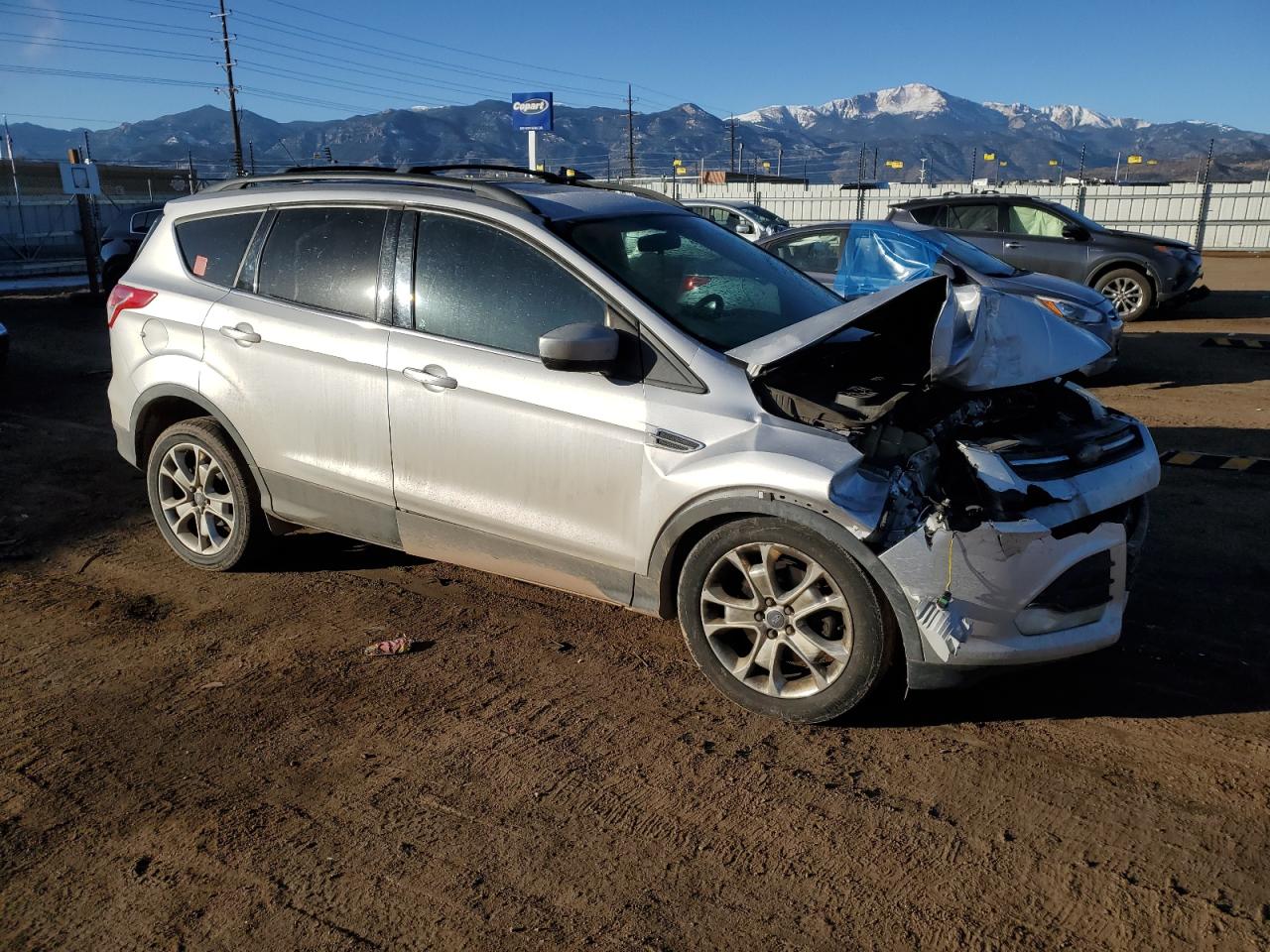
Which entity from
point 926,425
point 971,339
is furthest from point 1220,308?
point 926,425

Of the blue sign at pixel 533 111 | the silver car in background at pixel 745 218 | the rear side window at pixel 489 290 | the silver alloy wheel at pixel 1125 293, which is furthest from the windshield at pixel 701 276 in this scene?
the blue sign at pixel 533 111

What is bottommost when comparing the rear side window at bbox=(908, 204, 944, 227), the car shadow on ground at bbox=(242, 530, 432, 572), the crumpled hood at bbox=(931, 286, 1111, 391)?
the car shadow on ground at bbox=(242, 530, 432, 572)

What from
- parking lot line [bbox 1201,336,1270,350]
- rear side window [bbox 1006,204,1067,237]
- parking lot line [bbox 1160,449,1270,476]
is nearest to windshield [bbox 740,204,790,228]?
rear side window [bbox 1006,204,1067,237]

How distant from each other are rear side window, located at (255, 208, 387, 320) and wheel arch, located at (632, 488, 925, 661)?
5.67ft

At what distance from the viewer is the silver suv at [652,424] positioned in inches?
132

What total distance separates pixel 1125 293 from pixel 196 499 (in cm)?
1267

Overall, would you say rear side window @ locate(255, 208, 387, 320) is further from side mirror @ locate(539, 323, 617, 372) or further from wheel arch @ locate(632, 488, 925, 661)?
wheel arch @ locate(632, 488, 925, 661)

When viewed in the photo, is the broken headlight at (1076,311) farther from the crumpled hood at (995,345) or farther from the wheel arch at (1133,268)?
the crumpled hood at (995,345)

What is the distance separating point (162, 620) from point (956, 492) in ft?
11.5

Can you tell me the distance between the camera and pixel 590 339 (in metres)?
3.63

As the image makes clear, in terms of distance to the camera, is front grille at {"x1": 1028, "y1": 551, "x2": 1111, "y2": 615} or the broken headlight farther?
Answer: the broken headlight

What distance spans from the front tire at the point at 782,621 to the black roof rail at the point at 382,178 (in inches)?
66.5

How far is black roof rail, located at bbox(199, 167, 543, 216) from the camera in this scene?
4.25 m

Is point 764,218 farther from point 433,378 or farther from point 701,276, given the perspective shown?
point 433,378
